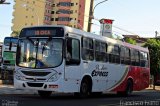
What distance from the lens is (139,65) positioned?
95.0ft

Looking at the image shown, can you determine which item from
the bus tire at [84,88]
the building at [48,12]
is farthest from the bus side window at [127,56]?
the building at [48,12]

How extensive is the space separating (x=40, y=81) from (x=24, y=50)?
5.58 ft

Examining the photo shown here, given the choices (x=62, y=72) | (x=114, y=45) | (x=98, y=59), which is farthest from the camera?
(x=114, y=45)

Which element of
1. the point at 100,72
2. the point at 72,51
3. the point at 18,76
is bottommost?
the point at 18,76

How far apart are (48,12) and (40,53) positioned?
115 metres

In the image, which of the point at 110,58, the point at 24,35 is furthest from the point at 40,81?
the point at 110,58

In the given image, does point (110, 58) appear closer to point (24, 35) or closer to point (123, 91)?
point (123, 91)

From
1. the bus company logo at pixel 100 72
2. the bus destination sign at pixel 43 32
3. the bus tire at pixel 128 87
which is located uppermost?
the bus destination sign at pixel 43 32

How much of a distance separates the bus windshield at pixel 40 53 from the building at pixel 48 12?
107 m

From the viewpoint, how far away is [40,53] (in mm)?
19984

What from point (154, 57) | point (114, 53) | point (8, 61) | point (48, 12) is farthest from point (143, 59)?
point (48, 12)

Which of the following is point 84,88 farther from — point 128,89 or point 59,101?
point 128,89

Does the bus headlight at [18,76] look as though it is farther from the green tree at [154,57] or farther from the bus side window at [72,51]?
the green tree at [154,57]

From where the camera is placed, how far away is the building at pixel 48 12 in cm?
12950
